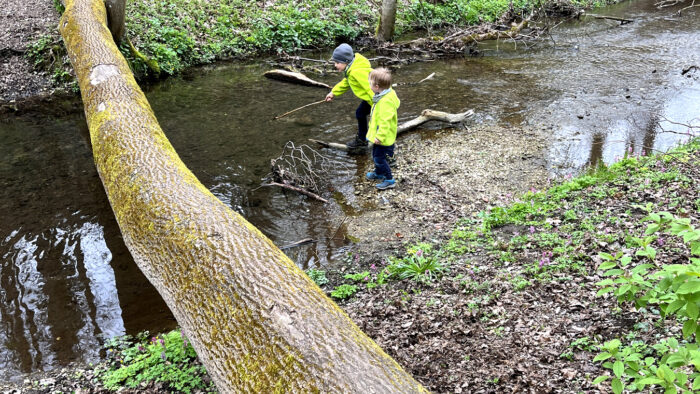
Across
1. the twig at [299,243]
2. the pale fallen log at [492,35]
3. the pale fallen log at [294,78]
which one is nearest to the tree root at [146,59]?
the pale fallen log at [294,78]

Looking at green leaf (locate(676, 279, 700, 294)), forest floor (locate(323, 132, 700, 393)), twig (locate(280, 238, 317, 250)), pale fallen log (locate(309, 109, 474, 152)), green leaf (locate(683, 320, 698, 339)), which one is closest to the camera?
green leaf (locate(676, 279, 700, 294))

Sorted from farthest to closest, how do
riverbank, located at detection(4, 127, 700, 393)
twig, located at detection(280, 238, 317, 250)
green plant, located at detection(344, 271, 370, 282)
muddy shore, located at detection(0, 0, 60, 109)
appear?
muddy shore, located at detection(0, 0, 60, 109), twig, located at detection(280, 238, 317, 250), green plant, located at detection(344, 271, 370, 282), riverbank, located at detection(4, 127, 700, 393)

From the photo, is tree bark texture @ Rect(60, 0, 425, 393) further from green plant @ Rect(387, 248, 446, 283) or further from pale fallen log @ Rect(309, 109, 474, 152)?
pale fallen log @ Rect(309, 109, 474, 152)

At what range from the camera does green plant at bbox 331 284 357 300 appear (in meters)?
4.46

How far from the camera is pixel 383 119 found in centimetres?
654

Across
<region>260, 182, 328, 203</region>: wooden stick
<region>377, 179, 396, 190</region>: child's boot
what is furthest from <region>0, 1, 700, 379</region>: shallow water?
<region>377, 179, 396, 190</region>: child's boot

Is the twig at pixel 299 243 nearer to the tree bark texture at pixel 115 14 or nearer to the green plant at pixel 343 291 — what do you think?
the green plant at pixel 343 291

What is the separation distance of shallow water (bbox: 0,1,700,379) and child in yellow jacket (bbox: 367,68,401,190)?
2.07 feet

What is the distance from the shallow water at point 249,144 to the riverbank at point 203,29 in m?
1.18

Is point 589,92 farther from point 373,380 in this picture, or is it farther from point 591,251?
point 373,380

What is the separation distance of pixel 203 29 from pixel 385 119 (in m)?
9.99

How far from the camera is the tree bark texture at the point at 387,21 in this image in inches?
559

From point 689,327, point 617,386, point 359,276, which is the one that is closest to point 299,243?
point 359,276

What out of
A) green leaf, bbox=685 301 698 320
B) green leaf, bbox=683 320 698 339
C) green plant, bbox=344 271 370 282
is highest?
green leaf, bbox=685 301 698 320
